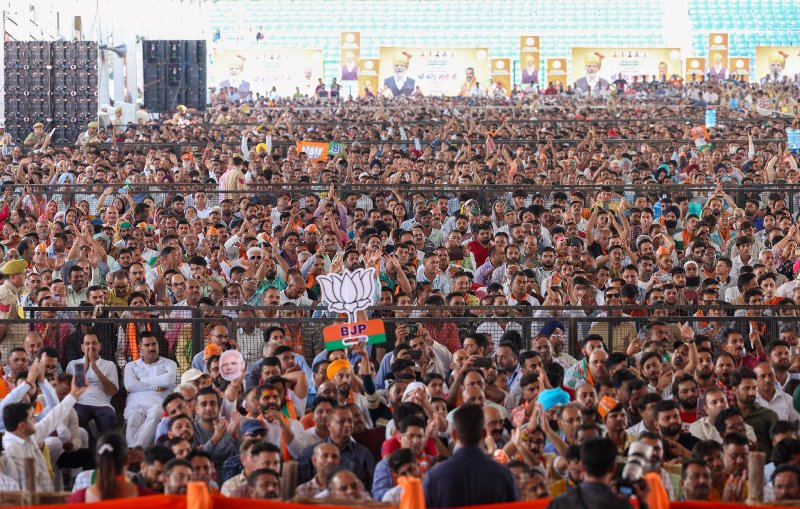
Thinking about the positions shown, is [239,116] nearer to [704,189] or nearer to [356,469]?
[704,189]

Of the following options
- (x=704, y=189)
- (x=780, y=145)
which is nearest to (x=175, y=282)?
(x=704, y=189)

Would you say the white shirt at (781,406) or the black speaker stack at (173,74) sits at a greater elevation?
the black speaker stack at (173,74)

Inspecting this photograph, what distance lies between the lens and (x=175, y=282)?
11.9m

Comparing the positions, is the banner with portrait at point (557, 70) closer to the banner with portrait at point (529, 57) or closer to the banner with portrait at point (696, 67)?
the banner with portrait at point (529, 57)

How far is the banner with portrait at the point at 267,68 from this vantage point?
60.3m

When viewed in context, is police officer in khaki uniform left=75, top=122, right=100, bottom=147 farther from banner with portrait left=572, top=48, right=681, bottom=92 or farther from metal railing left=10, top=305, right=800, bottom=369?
banner with portrait left=572, top=48, right=681, bottom=92

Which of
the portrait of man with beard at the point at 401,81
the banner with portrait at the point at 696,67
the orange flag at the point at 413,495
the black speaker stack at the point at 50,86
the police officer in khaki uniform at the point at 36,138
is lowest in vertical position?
the orange flag at the point at 413,495

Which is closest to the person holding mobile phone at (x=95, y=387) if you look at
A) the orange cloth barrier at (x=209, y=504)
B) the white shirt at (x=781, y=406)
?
the orange cloth barrier at (x=209, y=504)

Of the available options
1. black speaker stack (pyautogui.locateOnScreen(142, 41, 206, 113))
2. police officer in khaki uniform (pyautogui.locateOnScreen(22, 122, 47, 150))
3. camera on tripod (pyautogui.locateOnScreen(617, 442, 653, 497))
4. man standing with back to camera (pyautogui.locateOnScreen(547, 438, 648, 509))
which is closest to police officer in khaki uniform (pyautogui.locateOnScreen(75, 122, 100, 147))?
police officer in khaki uniform (pyautogui.locateOnScreen(22, 122, 47, 150))

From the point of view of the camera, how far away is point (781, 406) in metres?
8.91

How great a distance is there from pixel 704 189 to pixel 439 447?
33.7 feet

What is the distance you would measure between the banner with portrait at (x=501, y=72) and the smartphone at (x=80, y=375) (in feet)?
159

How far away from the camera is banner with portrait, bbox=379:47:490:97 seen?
57969mm

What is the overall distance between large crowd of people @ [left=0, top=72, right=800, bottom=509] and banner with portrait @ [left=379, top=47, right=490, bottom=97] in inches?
1461
